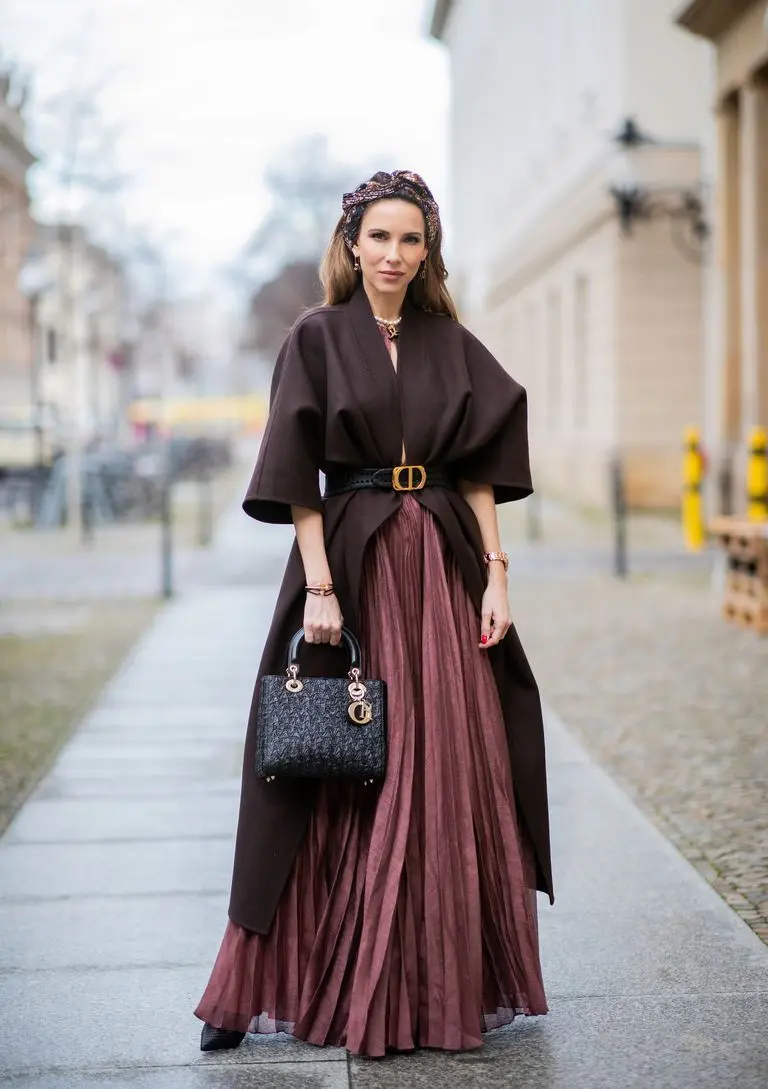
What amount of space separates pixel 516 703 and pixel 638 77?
2091cm

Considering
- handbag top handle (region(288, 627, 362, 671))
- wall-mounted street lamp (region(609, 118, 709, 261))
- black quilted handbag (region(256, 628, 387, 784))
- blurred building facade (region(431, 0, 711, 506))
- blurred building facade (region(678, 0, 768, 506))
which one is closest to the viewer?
black quilted handbag (region(256, 628, 387, 784))

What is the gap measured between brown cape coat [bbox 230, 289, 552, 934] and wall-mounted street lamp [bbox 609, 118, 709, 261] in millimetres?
19012

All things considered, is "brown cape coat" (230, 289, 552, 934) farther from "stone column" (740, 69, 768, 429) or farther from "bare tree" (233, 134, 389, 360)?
"bare tree" (233, 134, 389, 360)

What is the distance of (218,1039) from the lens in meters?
3.48

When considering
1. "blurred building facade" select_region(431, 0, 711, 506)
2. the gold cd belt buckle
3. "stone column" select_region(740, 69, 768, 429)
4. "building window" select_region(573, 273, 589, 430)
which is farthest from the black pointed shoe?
"building window" select_region(573, 273, 589, 430)

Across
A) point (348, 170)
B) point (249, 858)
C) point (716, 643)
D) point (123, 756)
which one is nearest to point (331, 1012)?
point (249, 858)

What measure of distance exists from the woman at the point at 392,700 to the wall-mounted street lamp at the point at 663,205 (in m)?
19.1

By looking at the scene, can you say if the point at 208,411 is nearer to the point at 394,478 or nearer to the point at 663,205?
the point at 663,205

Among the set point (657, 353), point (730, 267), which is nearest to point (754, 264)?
point (730, 267)

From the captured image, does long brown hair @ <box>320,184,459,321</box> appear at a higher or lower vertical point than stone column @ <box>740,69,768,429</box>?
lower

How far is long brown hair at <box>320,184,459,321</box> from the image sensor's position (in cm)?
357

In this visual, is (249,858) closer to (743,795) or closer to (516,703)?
(516,703)

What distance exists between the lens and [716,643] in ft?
33.1

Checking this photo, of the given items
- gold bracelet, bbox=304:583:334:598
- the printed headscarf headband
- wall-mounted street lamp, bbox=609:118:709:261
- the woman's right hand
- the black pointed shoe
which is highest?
wall-mounted street lamp, bbox=609:118:709:261
